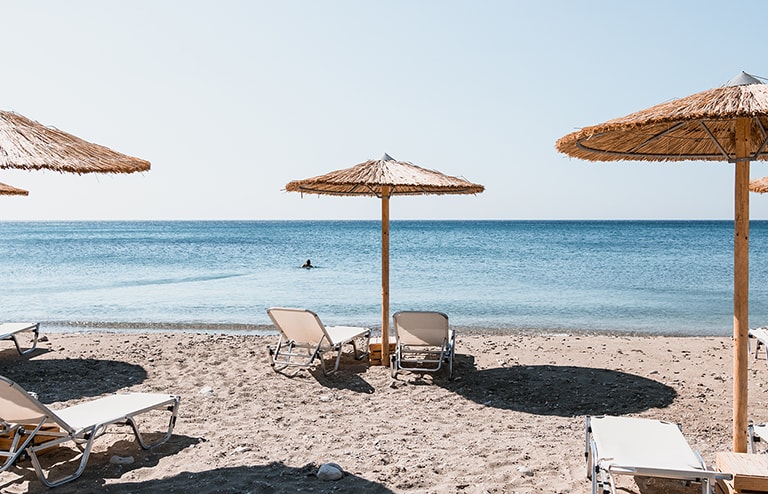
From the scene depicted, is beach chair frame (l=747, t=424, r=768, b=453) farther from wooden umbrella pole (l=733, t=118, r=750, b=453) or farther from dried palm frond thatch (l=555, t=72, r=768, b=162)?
dried palm frond thatch (l=555, t=72, r=768, b=162)

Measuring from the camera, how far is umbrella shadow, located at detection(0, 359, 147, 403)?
18.9 feet

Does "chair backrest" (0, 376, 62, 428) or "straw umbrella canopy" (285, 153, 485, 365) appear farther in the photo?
"straw umbrella canopy" (285, 153, 485, 365)

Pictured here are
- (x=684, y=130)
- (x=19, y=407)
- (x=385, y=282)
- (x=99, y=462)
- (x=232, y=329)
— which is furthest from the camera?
(x=232, y=329)

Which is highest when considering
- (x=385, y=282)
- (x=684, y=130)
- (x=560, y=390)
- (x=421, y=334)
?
(x=684, y=130)

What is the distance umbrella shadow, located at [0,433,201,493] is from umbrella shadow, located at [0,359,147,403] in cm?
171

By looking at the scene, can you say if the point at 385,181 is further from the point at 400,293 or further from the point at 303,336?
the point at 400,293

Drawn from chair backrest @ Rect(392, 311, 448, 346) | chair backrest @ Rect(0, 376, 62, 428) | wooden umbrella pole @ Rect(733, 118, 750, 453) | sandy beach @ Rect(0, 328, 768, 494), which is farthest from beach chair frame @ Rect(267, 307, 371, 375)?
wooden umbrella pole @ Rect(733, 118, 750, 453)

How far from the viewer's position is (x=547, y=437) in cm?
429

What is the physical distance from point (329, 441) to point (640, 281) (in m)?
18.5

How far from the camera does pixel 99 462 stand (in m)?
3.85

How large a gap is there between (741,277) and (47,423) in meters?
4.39

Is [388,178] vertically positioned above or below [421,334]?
above

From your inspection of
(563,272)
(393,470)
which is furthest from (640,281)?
(393,470)

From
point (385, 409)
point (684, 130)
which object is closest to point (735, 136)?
point (684, 130)
